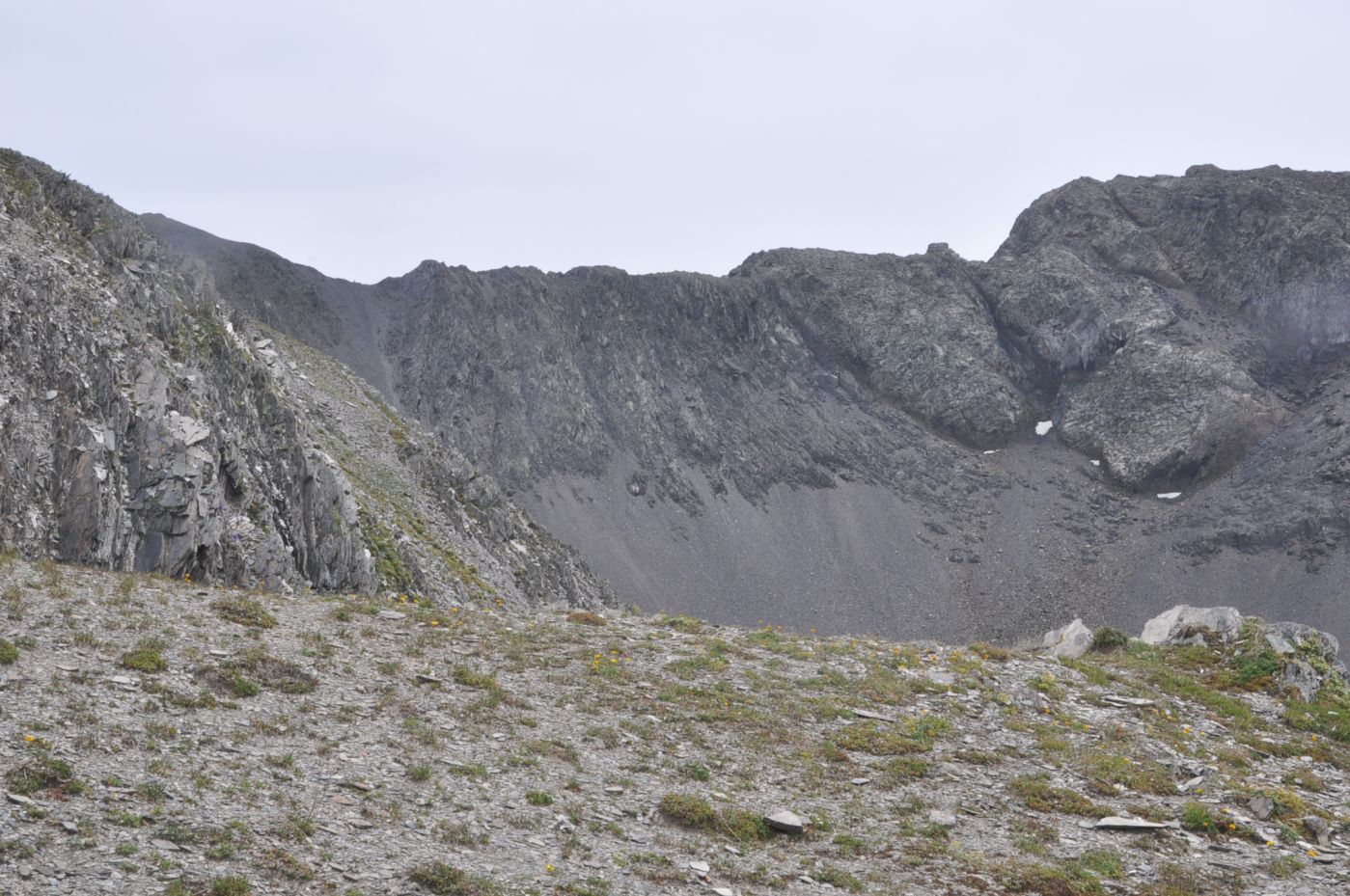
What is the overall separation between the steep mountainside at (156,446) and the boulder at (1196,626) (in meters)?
35.2

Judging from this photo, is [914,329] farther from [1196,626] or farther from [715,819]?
[715,819]

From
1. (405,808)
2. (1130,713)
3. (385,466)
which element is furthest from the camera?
(385,466)

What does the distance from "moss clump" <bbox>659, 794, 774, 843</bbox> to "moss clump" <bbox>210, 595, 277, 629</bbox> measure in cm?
1187

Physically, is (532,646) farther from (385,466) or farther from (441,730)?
(385,466)

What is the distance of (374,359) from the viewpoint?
471ft

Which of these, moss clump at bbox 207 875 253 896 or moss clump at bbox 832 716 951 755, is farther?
moss clump at bbox 832 716 951 755

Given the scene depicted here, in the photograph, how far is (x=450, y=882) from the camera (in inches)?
502

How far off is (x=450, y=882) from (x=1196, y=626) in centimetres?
3016

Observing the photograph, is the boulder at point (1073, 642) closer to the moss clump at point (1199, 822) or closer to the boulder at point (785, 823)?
the moss clump at point (1199, 822)

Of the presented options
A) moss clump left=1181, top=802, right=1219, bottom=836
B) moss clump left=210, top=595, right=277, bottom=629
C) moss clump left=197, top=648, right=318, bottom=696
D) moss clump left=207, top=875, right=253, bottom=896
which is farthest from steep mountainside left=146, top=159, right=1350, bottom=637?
moss clump left=207, top=875, right=253, bottom=896

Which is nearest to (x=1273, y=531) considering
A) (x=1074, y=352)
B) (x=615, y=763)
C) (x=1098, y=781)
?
(x=1074, y=352)

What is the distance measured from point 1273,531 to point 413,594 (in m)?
122

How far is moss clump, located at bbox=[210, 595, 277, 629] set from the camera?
2209cm

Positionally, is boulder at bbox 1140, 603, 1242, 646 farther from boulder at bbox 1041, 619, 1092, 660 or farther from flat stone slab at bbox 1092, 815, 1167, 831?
flat stone slab at bbox 1092, 815, 1167, 831
